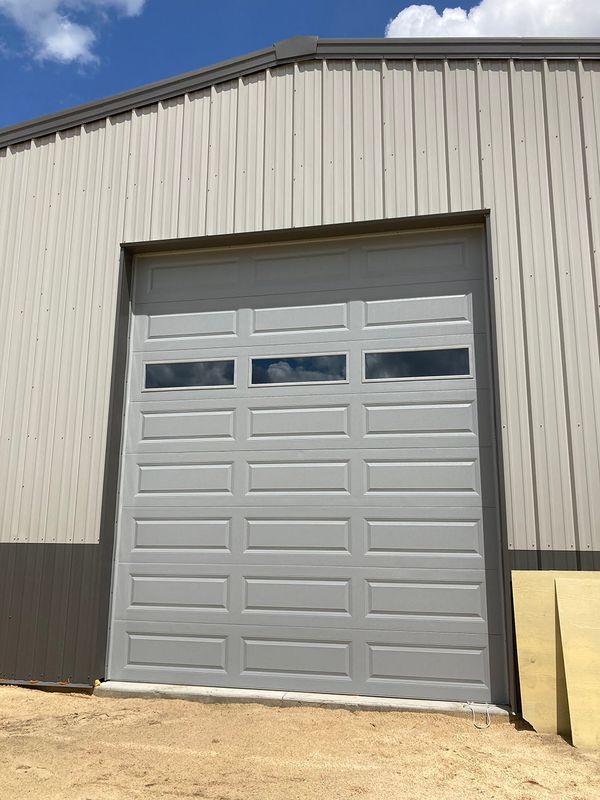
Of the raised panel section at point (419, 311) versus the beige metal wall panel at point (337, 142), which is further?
the beige metal wall panel at point (337, 142)

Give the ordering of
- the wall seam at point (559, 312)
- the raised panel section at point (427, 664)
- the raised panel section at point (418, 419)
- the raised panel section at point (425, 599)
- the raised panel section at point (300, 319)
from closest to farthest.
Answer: the wall seam at point (559, 312), the raised panel section at point (427, 664), the raised panel section at point (425, 599), the raised panel section at point (418, 419), the raised panel section at point (300, 319)

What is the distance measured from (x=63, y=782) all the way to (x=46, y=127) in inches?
249

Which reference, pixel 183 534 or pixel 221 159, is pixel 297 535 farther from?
pixel 221 159

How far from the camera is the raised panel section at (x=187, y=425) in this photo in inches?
249

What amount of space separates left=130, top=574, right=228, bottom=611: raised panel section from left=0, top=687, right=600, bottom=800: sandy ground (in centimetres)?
86

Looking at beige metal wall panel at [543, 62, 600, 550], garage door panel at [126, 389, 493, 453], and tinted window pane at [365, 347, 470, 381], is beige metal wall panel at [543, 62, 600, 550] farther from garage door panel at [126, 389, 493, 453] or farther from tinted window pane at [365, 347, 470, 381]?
tinted window pane at [365, 347, 470, 381]

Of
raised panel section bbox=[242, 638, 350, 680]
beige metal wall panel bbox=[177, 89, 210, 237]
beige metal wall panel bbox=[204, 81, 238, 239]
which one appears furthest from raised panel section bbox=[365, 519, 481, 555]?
beige metal wall panel bbox=[177, 89, 210, 237]

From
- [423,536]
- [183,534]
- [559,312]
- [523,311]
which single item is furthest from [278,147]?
[423,536]

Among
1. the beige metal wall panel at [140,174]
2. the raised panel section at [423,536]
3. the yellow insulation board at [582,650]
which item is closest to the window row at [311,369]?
the raised panel section at [423,536]

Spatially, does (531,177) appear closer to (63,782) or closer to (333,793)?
(333,793)

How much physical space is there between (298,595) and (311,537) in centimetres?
51

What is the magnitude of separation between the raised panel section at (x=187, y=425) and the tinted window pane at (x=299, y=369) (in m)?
0.48

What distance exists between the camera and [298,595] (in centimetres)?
585

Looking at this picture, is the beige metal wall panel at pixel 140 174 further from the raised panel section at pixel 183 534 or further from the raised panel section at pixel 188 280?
the raised panel section at pixel 183 534
